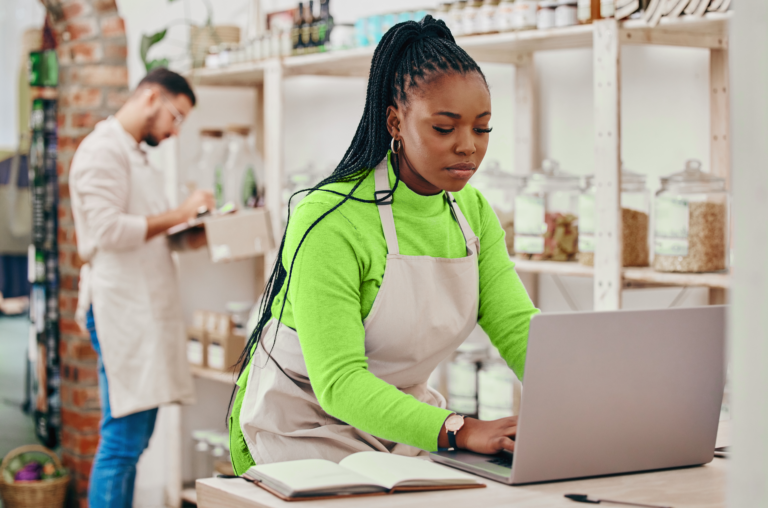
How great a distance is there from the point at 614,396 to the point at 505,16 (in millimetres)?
1433

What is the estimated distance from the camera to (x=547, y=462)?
106 cm

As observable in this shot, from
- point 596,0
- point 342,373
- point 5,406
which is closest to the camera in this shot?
point 342,373

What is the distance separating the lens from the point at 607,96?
2049 mm

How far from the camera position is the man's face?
9.43 feet

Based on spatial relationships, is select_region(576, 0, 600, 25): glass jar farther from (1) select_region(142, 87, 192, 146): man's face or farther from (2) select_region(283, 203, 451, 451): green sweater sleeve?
(1) select_region(142, 87, 192, 146): man's face

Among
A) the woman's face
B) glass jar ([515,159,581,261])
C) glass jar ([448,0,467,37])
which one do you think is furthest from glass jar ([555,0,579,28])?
the woman's face

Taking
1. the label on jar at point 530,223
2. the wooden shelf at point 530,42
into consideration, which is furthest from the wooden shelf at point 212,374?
the label on jar at point 530,223

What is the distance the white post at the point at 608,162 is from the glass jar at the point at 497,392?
1.58 feet

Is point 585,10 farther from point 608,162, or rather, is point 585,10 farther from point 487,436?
point 487,436

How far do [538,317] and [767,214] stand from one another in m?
0.57

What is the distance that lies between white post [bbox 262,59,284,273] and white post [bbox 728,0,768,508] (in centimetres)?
260

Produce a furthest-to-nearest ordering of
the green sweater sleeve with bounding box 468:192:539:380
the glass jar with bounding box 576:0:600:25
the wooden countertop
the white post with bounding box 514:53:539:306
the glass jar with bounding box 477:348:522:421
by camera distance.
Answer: the white post with bounding box 514:53:539:306, the glass jar with bounding box 477:348:522:421, the glass jar with bounding box 576:0:600:25, the green sweater sleeve with bounding box 468:192:539:380, the wooden countertop

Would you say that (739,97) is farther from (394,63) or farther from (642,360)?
(394,63)

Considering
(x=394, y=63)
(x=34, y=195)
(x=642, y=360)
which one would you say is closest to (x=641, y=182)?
(x=394, y=63)
